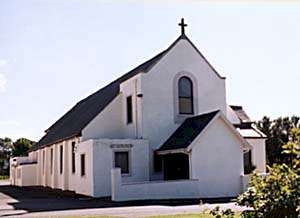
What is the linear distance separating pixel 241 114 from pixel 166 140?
10447mm

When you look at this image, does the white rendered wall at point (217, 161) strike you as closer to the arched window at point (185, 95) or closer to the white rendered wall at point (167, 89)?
the white rendered wall at point (167, 89)

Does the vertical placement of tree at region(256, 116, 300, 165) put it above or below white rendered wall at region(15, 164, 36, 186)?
above

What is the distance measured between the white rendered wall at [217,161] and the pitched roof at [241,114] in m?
9.21

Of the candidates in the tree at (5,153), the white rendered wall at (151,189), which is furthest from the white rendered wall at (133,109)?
the tree at (5,153)

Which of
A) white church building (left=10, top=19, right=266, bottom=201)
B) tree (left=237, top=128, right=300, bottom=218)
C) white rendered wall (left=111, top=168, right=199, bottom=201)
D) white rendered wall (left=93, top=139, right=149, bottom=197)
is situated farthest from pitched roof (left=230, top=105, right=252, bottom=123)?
tree (left=237, top=128, right=300, bottom=218)

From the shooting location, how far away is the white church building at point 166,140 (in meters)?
28.3

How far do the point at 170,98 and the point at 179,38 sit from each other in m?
3.82

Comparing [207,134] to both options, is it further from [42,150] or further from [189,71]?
[42,150]

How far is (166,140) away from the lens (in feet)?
103

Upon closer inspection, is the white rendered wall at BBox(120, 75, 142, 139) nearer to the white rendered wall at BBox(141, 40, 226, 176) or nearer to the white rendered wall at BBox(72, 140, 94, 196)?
the white rendered wall at BBox(141, 40, 226, 176)

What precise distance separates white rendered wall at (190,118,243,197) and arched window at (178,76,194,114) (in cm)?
426

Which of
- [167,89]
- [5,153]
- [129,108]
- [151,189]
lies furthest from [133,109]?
[5,153]

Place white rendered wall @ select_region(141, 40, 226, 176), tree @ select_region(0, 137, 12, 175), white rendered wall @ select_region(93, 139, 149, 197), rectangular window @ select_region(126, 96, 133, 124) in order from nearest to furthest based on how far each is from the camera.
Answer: white rendered wall @ select_region(93, 139, 149, 197), white rendered wall @ select_region(141, 40, 226, 176), rectangular window @ select_region(126, 96, 133, 124), tree @ select_region(0, 137, 12, 175)

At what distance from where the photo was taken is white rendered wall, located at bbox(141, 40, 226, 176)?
31453mm
